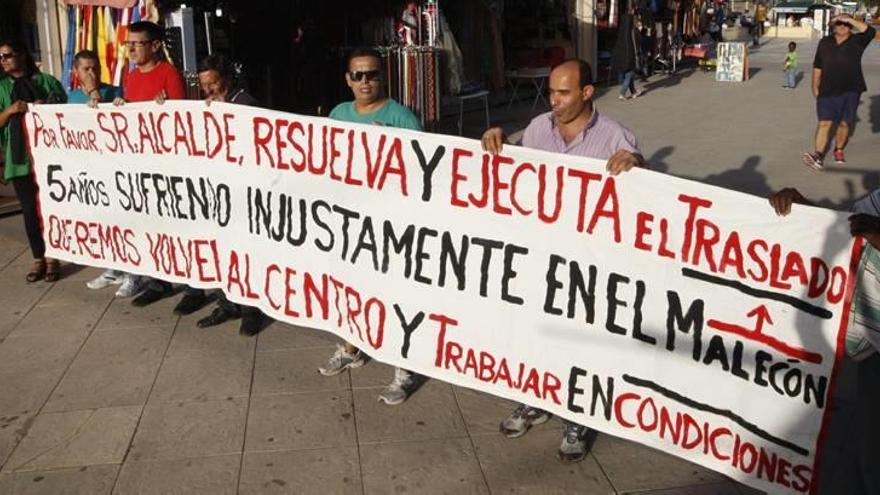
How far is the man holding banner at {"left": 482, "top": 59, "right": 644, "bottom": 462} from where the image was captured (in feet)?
11.8

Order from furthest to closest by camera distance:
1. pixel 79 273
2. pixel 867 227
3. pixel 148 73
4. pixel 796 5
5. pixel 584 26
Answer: pixel 796 5
pixel 584 26
pixel 79 273
pixel 148 73
pixel 867 227

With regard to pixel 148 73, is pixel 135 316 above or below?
below

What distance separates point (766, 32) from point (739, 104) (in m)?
41.1

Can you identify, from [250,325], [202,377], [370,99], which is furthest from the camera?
[250,325]

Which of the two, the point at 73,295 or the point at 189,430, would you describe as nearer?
the point at 189,430

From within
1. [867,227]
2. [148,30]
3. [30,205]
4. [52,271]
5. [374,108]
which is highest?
[148,30]

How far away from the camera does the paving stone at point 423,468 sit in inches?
140

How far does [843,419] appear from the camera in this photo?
13.3 ft

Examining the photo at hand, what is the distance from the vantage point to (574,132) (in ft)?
12.2

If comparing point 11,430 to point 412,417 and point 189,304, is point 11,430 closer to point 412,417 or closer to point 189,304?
point 189,304

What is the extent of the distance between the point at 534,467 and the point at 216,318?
2.63 m

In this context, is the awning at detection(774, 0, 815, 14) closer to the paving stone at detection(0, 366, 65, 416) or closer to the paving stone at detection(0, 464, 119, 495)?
the paving stone at detection(0, 366, 65, 416)

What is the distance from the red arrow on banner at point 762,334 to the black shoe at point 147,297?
4.10m

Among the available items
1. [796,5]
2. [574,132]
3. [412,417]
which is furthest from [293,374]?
[796,5]
